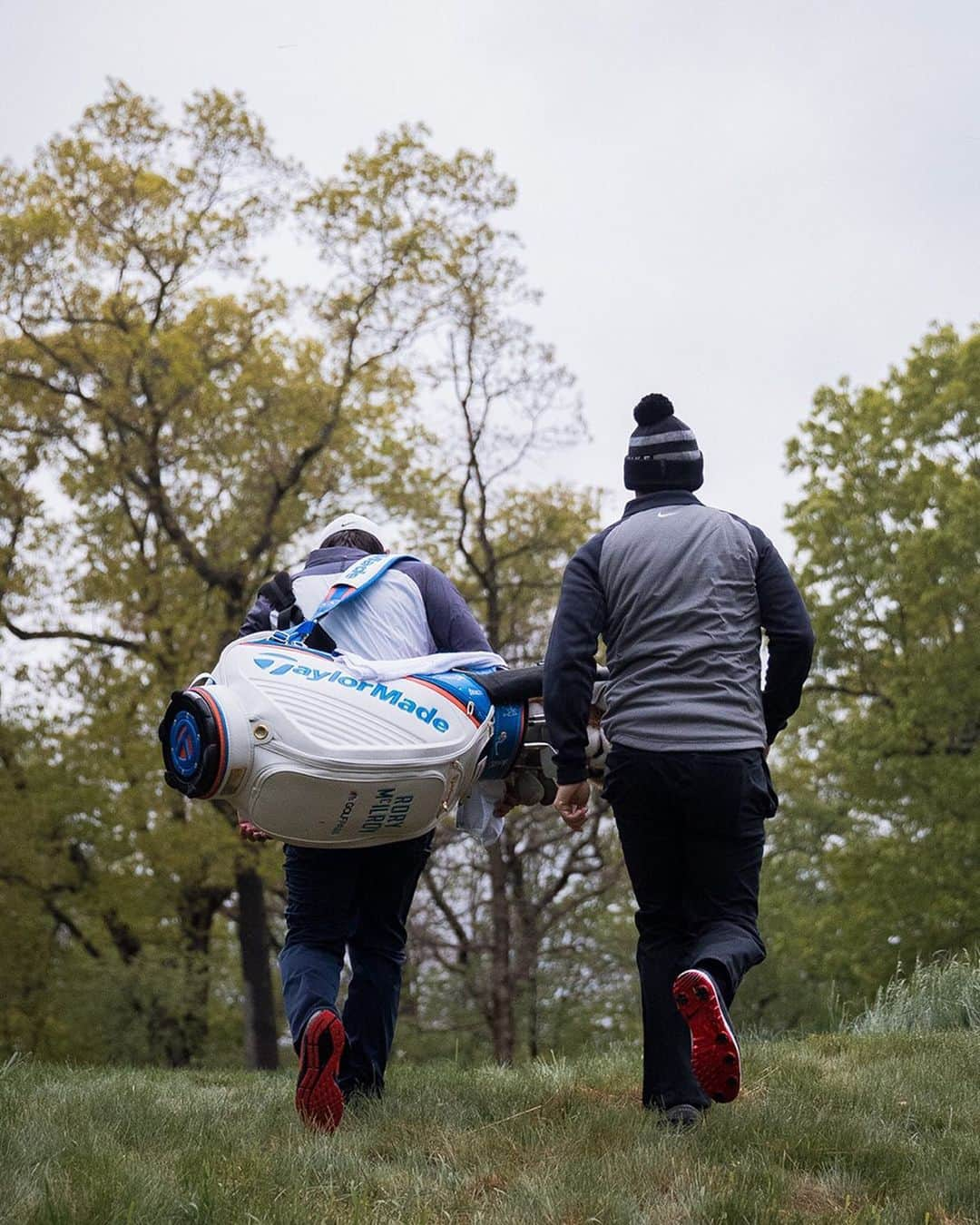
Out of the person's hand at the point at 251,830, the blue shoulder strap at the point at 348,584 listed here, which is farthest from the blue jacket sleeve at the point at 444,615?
the person's hand at the point at 251,830

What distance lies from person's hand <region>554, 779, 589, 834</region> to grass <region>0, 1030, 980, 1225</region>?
83 cm

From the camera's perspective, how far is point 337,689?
403 cm

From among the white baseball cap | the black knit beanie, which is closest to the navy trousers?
the white baseball cap

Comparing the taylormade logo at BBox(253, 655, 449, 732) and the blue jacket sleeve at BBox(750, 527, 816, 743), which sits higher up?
the blue jacket sleeve at BBox(750, 527, 816, 743)

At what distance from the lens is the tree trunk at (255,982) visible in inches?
748

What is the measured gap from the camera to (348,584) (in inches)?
180

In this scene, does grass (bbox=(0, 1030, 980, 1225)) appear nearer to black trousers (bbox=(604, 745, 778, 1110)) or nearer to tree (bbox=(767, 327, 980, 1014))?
black trousers (bbox=(604, 745, 778, 1110))

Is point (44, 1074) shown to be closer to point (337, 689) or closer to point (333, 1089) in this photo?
point (333, 1089)

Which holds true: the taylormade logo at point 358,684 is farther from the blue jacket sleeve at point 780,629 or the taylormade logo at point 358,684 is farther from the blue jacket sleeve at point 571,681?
the blue jacket sleeve at point 780,629

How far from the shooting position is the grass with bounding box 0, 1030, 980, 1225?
2896mm

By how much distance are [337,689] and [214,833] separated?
16.1m

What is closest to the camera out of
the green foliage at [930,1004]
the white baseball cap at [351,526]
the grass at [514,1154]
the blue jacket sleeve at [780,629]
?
the grass at [514,1154]

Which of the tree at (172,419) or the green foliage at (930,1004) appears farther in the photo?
the tree at (172,419)

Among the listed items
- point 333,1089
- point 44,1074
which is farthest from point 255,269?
point 333,1089
